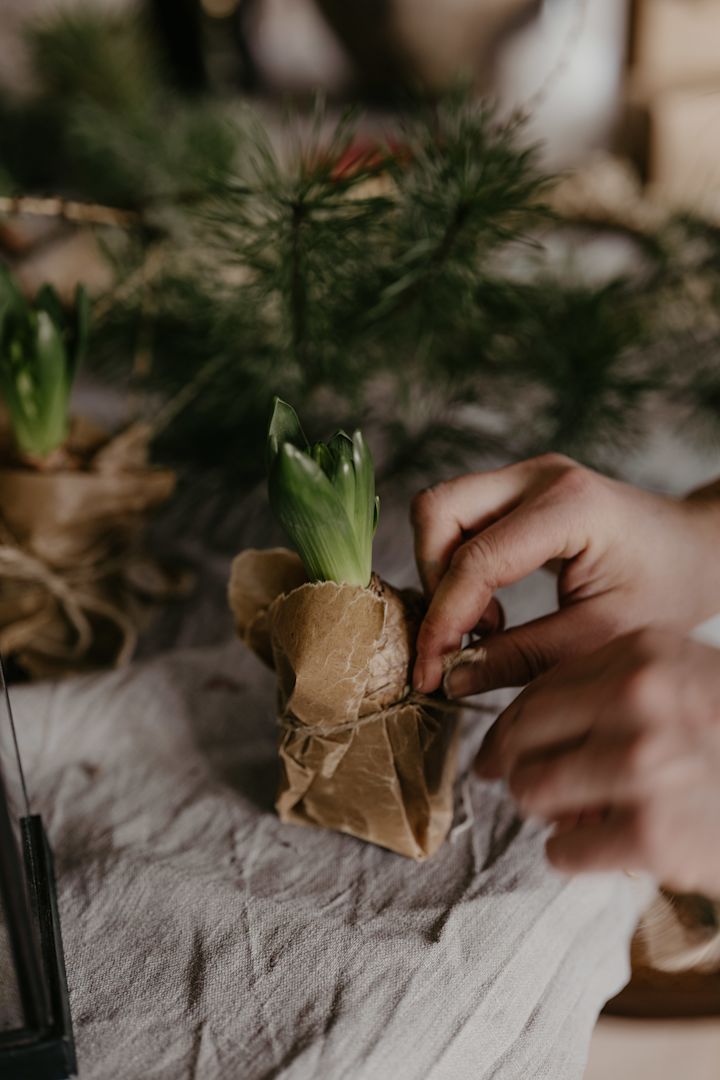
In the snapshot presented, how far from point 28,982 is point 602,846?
19 cm

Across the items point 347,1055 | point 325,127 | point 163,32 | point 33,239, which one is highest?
point 163,32

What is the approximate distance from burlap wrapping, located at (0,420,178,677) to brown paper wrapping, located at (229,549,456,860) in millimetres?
152

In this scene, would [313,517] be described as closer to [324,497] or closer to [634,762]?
[324,497]

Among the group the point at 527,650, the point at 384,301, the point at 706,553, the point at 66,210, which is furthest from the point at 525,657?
the point at 66,210

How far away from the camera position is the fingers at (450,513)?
Result: 36 centimetres

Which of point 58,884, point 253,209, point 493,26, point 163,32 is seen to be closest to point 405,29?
point 493,26

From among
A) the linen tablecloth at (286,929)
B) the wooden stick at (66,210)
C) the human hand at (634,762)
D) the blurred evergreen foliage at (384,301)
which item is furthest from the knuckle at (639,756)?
the wooden stick at (66,210)

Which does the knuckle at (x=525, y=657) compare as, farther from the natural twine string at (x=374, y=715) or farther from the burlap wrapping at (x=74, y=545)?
the burlap wrapping at (x=74, y=545)

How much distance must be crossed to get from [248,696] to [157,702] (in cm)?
5

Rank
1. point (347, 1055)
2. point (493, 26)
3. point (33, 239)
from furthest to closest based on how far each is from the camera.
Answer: point (493, 26), point (33, 239), point (347, 1055)

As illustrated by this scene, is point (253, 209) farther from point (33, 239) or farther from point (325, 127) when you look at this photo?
point (325, 127)

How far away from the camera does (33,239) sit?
81 cm

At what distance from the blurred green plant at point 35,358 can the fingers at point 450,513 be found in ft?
0.70

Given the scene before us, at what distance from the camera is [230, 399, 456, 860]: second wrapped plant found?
308mm
